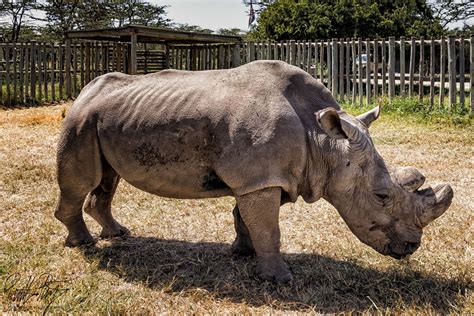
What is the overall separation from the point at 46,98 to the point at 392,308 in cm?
1540

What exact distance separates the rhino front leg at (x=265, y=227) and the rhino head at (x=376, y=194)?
1.58 ft

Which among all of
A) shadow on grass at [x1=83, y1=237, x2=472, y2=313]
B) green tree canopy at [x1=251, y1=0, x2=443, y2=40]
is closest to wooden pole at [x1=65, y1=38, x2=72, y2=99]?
green tree canopy at [x1=251, y1=0, x2=443, y2=40]

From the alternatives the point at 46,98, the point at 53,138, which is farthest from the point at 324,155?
the point at 46,98

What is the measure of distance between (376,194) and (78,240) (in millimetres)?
2635

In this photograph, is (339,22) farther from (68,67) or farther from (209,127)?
(209,127)

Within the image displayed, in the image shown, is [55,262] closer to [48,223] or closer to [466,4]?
[48,223]

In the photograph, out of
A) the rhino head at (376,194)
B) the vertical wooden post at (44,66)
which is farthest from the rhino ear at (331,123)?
the vertical wooden post at (44,66)

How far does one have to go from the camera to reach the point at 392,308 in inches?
141

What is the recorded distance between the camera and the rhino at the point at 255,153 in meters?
3.93

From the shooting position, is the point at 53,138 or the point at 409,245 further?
the point at 53,138

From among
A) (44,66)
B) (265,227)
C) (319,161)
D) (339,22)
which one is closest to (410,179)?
(319,161)

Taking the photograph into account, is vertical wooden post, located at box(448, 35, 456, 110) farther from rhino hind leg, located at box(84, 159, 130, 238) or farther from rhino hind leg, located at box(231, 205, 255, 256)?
rhino hind leg, located at box(84, 159, 130, 238)

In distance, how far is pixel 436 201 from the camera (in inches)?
152

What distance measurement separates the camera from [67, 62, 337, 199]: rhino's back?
394 cm
